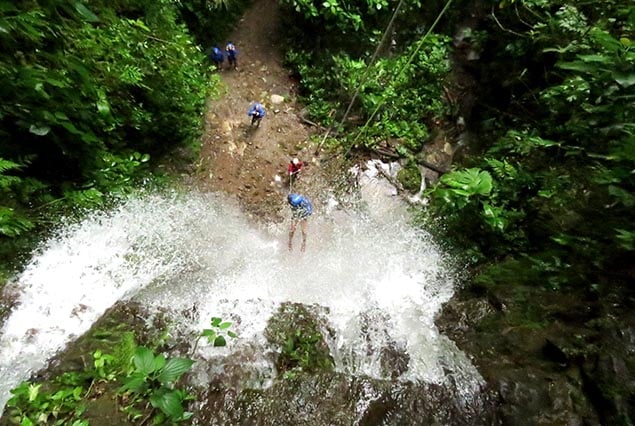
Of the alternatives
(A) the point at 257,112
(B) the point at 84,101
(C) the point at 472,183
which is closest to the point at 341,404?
(C) the point at 472,183

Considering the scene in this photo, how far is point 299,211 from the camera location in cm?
612

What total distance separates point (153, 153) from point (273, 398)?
4.25 m

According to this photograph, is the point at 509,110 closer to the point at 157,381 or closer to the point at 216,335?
the point at 216,335

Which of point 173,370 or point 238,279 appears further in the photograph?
point 238,279

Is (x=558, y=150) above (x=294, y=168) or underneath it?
above

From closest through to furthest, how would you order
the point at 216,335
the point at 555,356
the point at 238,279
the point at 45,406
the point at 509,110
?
1. the point at 45,406
2. the point at 555,356
3. the point at 216,335
4. the point at 238,279
5. the point at 509,110

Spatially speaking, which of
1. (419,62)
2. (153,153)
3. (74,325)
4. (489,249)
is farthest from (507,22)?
(74,325)

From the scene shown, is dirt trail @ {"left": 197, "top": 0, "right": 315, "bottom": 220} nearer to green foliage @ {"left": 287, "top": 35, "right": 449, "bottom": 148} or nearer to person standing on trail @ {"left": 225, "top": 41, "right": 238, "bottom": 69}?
person standing on trail @ {"left": 225, "top": 41, "right": 238, "bottom": 69}

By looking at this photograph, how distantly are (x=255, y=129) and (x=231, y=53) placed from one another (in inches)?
62.4

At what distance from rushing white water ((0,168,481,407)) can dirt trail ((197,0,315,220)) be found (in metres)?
0.48

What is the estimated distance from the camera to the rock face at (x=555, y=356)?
2719mm

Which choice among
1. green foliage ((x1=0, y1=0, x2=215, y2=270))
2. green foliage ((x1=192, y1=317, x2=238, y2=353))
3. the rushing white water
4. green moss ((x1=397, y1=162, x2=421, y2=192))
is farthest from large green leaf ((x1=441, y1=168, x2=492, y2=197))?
green foliage ((x1=0, y1=0, x2=215, y2=270))

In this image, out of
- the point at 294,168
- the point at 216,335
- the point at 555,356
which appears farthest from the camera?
the point at 294,168

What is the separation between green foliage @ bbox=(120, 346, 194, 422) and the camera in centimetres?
284
